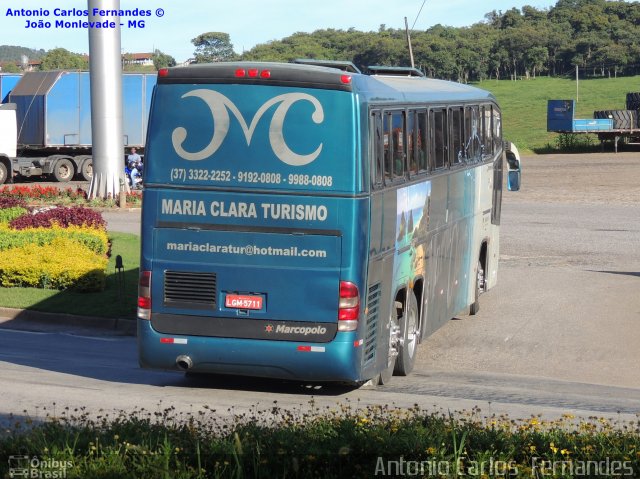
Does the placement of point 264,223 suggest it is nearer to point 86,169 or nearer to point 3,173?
point 3,173

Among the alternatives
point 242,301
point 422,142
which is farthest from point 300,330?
point 422,142

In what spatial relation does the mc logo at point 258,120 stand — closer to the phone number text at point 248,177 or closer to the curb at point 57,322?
the phone number text at point 248,177

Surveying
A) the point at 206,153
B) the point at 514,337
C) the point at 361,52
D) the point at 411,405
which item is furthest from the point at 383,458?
the point at 361,52

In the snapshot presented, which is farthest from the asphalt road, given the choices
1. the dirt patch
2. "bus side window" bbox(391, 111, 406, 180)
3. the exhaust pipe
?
the dirt patch

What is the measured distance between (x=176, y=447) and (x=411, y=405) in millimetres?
4453

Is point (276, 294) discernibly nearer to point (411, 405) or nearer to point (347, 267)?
point (347, 267)

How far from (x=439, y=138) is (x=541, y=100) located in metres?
103

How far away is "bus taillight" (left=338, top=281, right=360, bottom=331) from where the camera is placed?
432 inches

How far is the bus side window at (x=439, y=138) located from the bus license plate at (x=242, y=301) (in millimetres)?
3693

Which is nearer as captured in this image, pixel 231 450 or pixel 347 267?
pixel 231 450

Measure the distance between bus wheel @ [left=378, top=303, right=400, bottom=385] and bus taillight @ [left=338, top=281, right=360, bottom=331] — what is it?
1233 mm

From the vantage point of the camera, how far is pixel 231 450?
6.84 m

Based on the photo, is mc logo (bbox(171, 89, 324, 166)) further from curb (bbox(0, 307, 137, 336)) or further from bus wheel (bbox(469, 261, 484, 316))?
bus wheel (bbox(469, 261, 484, 316))

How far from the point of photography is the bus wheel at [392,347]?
40.4ft
